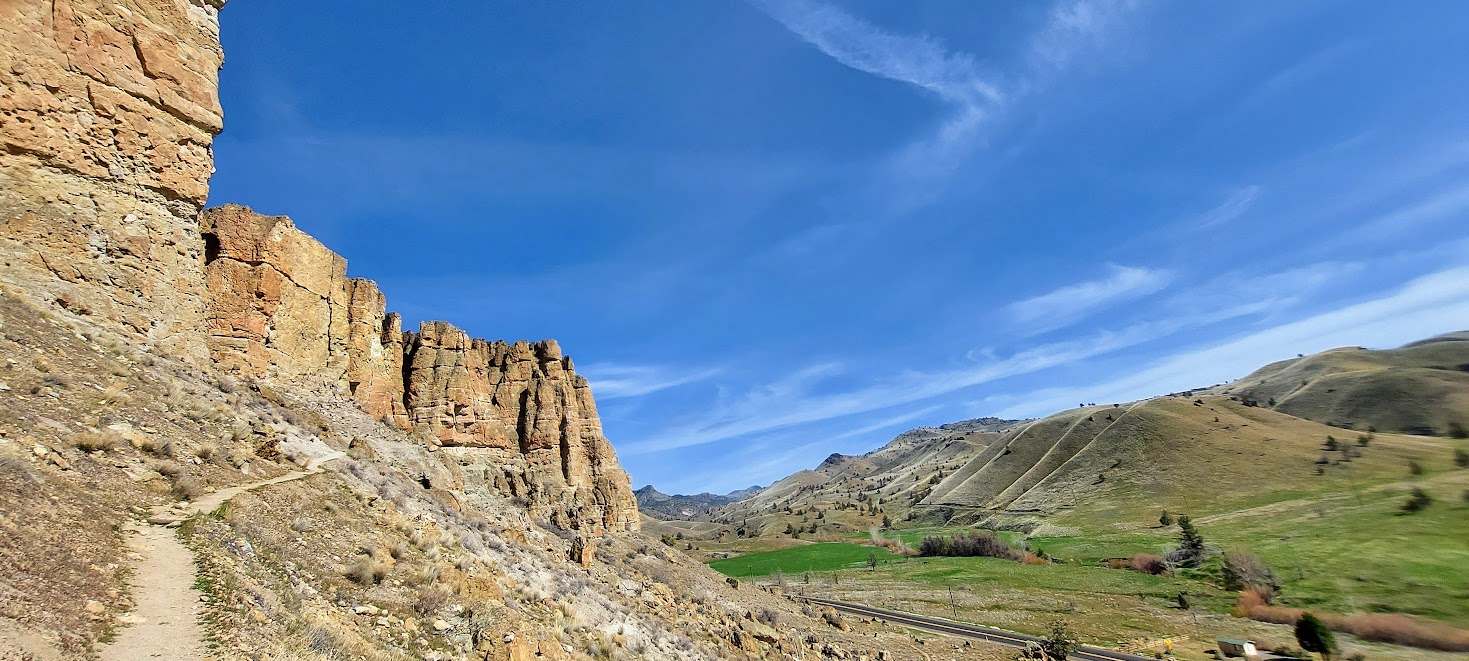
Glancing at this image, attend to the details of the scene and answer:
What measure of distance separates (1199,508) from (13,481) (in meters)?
112

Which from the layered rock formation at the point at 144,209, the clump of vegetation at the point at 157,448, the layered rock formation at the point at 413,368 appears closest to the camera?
the clump of vegetation at the point at 157,448

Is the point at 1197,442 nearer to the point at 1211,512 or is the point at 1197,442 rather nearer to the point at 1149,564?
the point at 1211,512

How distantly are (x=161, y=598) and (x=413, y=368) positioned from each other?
32.4m

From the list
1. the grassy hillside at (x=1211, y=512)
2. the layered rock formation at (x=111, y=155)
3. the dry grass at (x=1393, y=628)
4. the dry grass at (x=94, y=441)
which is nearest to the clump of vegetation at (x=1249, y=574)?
the grassy hillside at (x=1211, y=512)

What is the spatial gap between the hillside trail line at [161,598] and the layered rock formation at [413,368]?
16.4 meters

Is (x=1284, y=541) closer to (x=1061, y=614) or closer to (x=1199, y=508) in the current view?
(x=1199, y=508)

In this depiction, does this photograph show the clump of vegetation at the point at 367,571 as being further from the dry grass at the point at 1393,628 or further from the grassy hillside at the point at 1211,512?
the dry grass at the point at 1393,628

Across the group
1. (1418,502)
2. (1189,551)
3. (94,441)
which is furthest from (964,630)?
(1418,502)

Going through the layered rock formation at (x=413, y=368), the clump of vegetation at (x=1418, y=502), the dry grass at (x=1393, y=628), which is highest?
the layered rock formation at (x=413, y=368)

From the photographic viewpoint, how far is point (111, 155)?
50.9 feet

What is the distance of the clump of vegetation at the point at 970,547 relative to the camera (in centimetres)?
8606

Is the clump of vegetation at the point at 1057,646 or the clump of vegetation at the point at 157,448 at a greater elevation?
the clump of vegetation at the point at 157,448

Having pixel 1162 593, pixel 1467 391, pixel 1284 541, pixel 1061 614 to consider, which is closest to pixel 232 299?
pixel 1061 614

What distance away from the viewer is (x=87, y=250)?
48.8 feet
